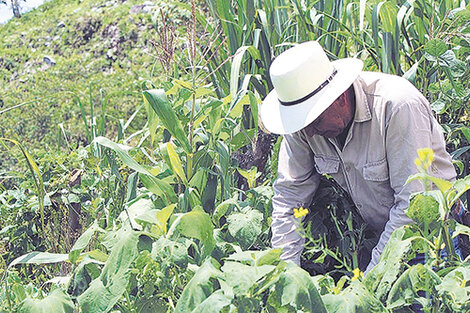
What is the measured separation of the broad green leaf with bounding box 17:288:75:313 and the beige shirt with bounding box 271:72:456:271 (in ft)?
2.19

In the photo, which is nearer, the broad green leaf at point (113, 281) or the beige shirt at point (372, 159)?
the broad green leaf at point (113, 281)

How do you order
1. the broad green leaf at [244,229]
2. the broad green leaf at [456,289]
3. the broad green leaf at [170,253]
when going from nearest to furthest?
the broad green leaf at [456,289], the broad green leaf at [170,253], the broad green leaf at [244,229]

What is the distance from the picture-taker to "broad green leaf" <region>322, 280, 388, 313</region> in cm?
134

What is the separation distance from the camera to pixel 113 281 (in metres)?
1.58

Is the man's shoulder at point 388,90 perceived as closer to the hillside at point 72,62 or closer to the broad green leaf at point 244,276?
the broad green leaf at point 244,276

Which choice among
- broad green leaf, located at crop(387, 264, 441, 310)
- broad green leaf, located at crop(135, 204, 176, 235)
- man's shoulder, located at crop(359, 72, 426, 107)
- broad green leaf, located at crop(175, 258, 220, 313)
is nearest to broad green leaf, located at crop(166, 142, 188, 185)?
broad green leaf, located at crop(135, 204, 176, 235)

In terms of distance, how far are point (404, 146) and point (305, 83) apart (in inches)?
14.5

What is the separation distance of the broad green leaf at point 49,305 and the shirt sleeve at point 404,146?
95 centimetres

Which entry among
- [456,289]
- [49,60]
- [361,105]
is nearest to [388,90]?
[361,105]

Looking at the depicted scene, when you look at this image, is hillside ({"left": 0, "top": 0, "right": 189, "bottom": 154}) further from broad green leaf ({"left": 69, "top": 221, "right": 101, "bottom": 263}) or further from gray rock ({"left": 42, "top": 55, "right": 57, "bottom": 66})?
broad green leaf ({"left": 69, "top": 221, "right": 101, "bottom": 263})

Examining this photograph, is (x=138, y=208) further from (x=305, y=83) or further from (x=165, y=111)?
(x=305, y=83)

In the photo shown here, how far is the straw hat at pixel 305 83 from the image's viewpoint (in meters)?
1.97

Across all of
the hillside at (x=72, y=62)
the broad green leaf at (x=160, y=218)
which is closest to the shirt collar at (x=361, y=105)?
the broad green leaf at (x=160, y=218)

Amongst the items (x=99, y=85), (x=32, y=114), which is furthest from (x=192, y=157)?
(x=99, y=85)
